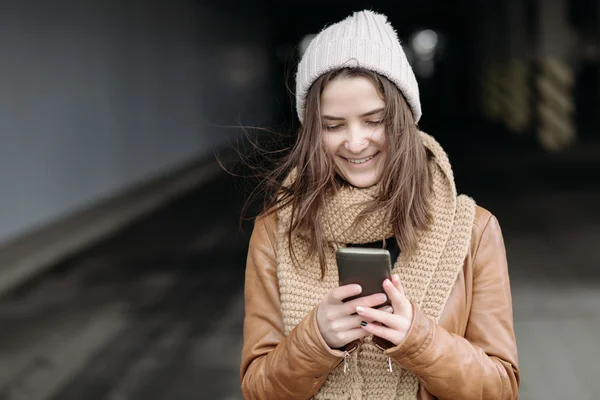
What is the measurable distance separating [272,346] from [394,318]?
36cm

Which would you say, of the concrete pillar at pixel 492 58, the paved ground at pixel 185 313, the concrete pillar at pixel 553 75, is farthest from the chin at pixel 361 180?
the concrete pillar at pixel 492 58

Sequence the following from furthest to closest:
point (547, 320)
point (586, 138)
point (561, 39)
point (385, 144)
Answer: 1. point (586, 138)
2. point (561, 39)
3. point (547, 320)
4. point (385, 144)

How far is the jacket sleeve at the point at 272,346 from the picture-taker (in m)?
1.51

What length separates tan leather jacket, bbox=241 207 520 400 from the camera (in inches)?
59.0

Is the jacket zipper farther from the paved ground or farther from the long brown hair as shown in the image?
the paved ground

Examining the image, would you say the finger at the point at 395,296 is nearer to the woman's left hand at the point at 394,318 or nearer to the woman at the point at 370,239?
the woman's left hand at the point at 394,318

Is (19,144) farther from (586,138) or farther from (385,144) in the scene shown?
(586,138)

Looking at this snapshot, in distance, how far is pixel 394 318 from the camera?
1.43m

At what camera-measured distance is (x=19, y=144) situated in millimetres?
8602

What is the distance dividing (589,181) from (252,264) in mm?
10022

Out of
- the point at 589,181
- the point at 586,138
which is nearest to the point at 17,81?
the point at 589,181

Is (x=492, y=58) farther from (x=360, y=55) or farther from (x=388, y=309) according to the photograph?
(x=388, y=309)

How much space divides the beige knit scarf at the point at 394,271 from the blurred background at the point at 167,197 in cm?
44

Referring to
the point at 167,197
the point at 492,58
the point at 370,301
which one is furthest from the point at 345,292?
the point at 492,58
